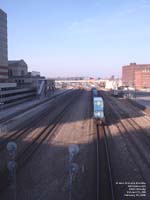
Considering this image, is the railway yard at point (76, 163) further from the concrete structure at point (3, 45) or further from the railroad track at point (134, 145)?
the concrete structure at point (3, 45)

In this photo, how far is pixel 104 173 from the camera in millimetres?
18031

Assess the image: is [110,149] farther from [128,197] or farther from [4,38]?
[4,38]

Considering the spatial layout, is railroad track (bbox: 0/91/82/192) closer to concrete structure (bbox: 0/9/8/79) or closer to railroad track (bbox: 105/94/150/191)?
railroad track (bbox: 105/94/150/191)

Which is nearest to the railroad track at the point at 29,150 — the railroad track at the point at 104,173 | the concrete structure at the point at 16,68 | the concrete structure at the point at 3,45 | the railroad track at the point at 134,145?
the railroad track at the point at 104,173

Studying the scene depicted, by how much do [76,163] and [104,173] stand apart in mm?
2651

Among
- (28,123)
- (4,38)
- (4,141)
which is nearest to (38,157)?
(4,141)

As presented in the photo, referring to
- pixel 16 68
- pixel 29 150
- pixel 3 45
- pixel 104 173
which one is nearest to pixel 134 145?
pixel 104 173

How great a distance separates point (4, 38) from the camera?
8806cm

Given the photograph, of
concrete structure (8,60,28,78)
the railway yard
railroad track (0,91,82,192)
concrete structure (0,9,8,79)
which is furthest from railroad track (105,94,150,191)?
concrete structure (8,60,28,78)

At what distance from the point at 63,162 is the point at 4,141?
907 cm

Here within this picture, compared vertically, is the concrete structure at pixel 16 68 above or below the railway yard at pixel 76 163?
above

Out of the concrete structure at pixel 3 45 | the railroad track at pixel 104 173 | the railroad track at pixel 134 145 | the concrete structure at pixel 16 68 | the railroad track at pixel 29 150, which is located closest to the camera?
the railroad track at pixel 104 173

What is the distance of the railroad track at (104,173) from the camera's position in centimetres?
1493

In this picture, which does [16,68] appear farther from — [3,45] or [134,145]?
[134,145]
